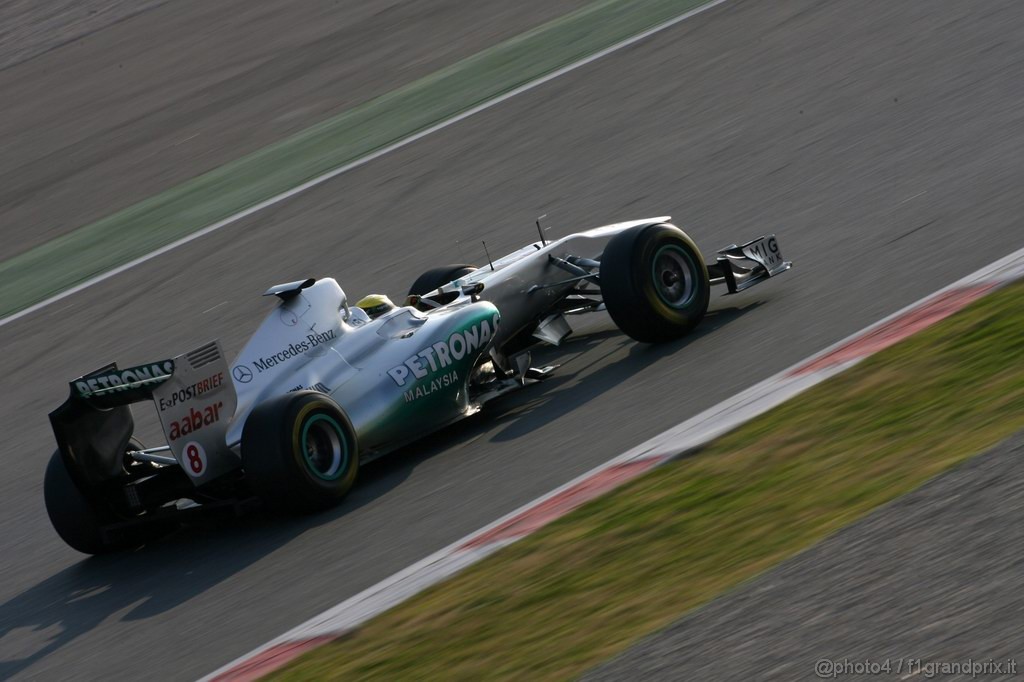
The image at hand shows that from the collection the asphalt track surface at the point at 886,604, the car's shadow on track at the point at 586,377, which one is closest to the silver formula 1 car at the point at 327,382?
the car's shadow on track at the point at 586,377

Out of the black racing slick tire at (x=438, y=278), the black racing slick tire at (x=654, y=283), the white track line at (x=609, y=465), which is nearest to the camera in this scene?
the white track line at (x=609, y=465)

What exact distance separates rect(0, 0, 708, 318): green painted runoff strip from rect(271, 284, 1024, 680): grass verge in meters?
8.39

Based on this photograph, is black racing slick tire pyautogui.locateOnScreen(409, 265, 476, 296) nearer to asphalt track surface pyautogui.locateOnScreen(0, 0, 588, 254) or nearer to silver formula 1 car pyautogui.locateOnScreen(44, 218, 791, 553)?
silver formula 1 car pyautogui.locateOnScreen(44, 218, 791, 553)

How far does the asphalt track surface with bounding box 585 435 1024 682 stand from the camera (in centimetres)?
410

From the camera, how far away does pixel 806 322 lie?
317 inches

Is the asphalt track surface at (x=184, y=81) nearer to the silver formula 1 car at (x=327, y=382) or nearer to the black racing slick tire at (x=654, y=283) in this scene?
the silver formula 1 car at (x=327, y=382)

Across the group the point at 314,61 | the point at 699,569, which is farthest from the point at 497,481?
the point at 314,61

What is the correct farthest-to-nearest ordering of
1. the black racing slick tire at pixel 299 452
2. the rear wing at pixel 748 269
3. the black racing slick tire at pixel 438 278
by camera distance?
the black racing slick tire at pixel 438 278
the rear wing at pixel 748 269
the black racing slick tire at pixel 299 452

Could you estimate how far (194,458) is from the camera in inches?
277

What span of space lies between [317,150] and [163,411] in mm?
8470

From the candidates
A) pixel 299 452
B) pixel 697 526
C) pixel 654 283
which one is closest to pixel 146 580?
pixel 299 452

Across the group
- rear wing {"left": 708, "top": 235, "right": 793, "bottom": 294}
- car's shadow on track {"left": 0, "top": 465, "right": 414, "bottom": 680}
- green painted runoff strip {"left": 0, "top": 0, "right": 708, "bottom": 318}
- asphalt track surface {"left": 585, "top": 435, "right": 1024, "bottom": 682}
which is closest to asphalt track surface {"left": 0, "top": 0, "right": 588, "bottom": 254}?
green painted runoff strip {"left": 0, "top": 0, "right": 708, "bottom": 318}

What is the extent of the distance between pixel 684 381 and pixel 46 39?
17.3 meters

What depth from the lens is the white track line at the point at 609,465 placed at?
5.71 meters
